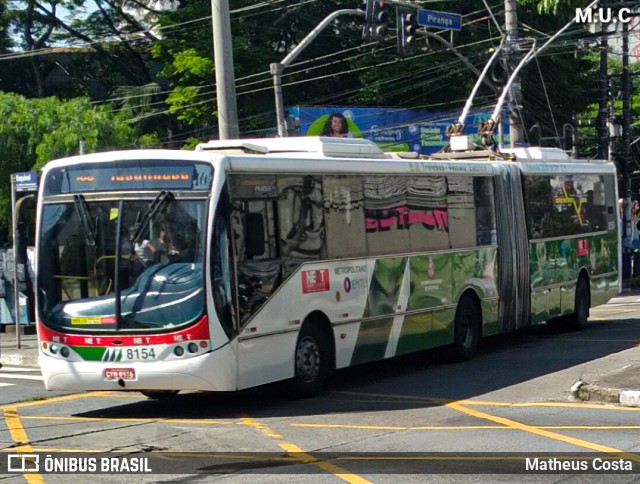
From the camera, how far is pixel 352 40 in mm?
51156

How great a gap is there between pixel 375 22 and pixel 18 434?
51.4 ft

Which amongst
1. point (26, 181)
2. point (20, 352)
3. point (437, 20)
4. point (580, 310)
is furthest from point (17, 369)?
point (437, 20)

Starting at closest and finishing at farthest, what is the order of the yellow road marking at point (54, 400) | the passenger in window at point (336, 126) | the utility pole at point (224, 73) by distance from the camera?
the yellow road marking at point (54, 400) < the utility pole at point (224, 73) < the passenger in window at point (336, 126)

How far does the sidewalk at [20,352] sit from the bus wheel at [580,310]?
9.86m

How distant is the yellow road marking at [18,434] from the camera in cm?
955

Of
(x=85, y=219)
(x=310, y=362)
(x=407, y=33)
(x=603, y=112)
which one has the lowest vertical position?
(x=310, y=362)

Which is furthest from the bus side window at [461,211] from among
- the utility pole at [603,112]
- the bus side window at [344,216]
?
the utility pole at [603,112]

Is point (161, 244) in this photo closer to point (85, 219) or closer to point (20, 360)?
point (85, 219)

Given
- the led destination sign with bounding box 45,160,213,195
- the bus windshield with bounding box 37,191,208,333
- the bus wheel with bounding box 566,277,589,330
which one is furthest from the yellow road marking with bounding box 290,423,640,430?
the bus wheel with bounding box 566,277,589,330

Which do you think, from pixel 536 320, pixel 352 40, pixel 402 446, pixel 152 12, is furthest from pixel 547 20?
pixel 402 446

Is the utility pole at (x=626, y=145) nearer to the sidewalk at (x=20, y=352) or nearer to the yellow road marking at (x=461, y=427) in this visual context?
the sidewalk at (x=20, y=352)

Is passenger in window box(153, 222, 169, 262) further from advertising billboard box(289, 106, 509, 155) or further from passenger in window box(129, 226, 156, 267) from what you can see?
advertising billboard box(289, 106, 509, 155)

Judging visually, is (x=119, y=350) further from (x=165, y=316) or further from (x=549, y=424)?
(x=549, y=424)

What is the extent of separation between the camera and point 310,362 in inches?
562
